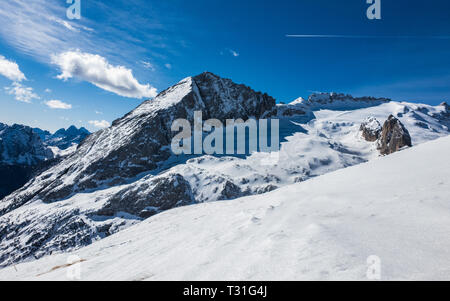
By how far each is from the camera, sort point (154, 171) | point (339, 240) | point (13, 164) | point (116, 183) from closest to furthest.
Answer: point (339, 240) → point (116, 183) → point (154, 171) → point (13, 164)

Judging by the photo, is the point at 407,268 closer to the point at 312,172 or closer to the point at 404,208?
the point at 404,208

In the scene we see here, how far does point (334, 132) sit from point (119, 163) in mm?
117136

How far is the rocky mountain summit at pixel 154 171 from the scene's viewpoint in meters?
61.9

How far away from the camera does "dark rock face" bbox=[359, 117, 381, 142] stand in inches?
3969

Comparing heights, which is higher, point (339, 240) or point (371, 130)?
point (371, 130)

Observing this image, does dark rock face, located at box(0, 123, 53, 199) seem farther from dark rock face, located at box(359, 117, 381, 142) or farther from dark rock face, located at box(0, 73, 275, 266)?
dark rock face, located at box(359, 117, 381, 142)

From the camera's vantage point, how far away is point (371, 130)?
103 m

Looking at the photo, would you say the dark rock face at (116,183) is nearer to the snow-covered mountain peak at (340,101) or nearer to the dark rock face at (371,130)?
the dark rock face at (371,130)

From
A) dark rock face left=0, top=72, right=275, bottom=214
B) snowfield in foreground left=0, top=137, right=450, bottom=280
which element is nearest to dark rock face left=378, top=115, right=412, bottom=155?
dark rock face left=0, top=72, right=275, bottom=214

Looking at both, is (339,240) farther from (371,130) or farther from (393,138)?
(371,130)

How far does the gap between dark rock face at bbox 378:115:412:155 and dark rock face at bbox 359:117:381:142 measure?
7.84 metres

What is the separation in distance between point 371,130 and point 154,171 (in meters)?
105

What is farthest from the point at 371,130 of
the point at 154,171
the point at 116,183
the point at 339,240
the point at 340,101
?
the point at 339,240
